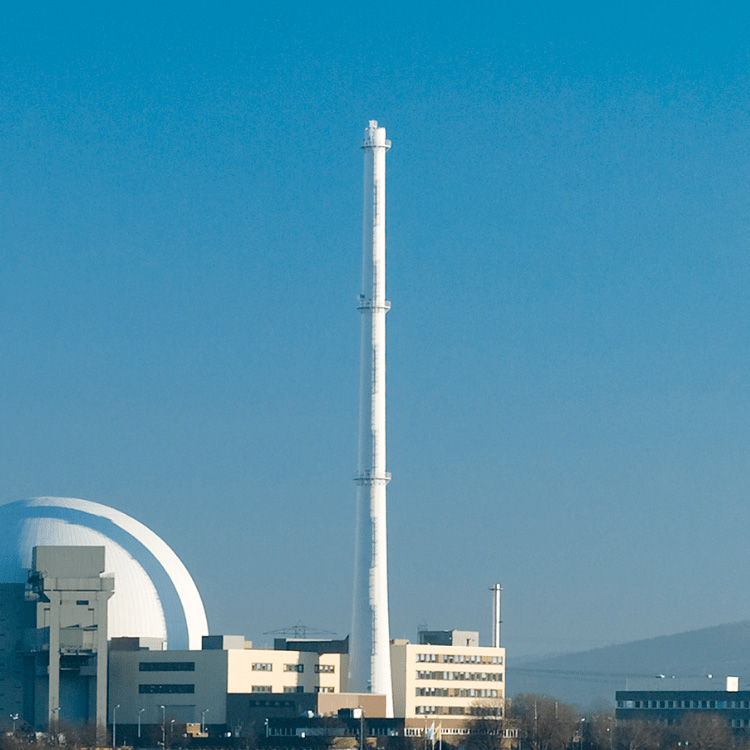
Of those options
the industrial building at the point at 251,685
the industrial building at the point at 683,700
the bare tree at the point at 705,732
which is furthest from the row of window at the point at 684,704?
the industrial building at the point at 251,685

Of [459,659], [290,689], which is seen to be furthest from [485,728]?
[290,689]

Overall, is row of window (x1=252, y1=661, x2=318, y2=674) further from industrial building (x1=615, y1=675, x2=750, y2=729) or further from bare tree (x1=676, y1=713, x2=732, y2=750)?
industrial building (x1=615, y1=675, x2=750, y2=729)

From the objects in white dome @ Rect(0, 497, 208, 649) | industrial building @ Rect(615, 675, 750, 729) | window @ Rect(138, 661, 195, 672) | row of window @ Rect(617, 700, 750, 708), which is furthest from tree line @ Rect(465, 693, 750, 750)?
white dome @ Rect(0, 497, 208, 649)

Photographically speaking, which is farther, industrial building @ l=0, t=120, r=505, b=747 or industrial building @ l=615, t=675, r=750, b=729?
industrial building @ l=615, t=675, r=750, b=729

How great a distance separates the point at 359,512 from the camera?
344 feet

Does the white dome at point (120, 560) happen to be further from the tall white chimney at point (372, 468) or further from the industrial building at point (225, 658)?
the tall white chimney at point (372, 468)

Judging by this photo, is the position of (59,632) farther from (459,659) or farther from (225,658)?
(459,659)

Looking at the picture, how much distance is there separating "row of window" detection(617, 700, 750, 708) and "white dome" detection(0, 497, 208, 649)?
30.7 meters

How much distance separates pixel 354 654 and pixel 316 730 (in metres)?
6.01

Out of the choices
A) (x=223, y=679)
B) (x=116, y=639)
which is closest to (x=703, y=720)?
(x=223, y=679)

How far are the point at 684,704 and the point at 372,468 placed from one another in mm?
31729

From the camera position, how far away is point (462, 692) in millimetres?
114250

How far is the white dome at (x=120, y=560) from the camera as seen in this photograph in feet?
370

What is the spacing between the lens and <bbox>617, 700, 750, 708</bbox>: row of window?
11875 cm
